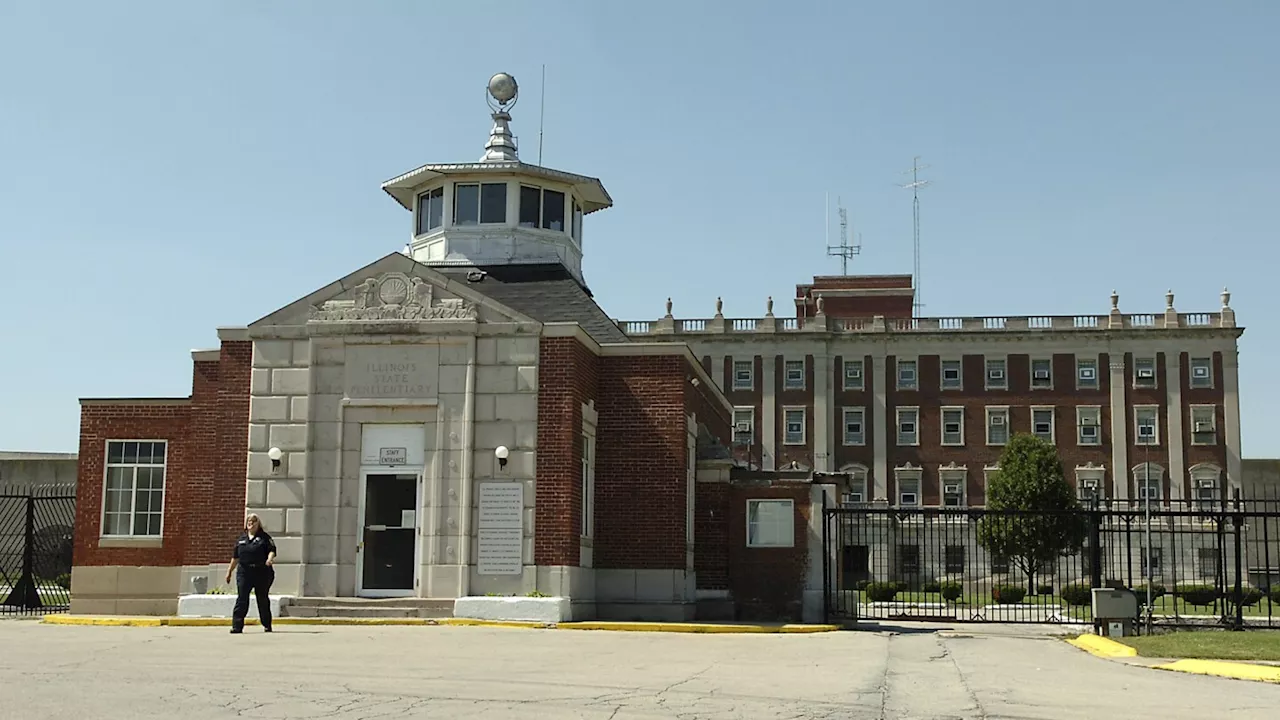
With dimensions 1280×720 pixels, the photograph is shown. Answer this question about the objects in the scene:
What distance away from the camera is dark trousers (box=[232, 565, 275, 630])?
19875 mm

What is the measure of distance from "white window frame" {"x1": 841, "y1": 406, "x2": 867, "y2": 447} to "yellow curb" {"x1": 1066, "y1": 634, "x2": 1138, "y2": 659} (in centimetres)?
5820

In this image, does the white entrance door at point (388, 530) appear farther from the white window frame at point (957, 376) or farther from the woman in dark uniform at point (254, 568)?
the white window frame at point (957, 376)

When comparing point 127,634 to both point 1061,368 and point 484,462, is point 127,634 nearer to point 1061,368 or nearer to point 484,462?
point 484,462

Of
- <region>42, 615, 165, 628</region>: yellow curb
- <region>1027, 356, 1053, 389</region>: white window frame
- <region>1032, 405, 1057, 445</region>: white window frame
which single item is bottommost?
<region>42, 615, 165, 628</region>: yellow curb

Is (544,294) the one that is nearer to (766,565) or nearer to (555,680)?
(766,565)

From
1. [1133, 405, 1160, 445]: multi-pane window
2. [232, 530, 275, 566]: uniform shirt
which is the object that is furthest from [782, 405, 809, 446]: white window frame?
[232, 530, 275, 566]: uniform shirt

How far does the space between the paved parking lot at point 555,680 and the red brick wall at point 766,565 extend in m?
7.27

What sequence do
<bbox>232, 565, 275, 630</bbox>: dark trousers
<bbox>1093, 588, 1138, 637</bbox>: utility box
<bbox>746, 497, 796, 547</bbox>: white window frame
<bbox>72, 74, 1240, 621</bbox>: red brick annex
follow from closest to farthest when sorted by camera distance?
<bbox>232, 565, 275, 630</bbox>: dark trousers < <bbox>1093, 588, 1138, 637</bbox>: utility box < <bbox>72, 74, 1240, 621</bbox>: red brick annex < <bbox>746, 497, 796, 547</bbox>: white window frame

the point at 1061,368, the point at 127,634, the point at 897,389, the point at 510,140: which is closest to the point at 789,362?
the point at 897,389

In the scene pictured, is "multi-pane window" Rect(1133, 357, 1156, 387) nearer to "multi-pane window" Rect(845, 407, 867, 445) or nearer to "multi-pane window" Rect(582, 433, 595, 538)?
"multi-pane window" Rect(845, 407, 867, 445)

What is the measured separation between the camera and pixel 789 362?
81.8 m

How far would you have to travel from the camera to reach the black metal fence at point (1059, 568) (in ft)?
83.4

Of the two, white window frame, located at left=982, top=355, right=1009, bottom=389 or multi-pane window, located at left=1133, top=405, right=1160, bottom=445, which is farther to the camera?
white window frame, located at left=982, top=355, right=1009, bottom=389

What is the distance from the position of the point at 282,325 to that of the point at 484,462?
182 inches
